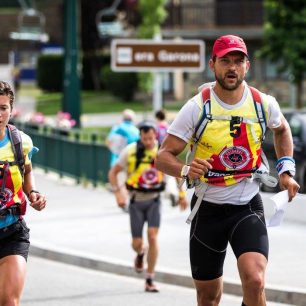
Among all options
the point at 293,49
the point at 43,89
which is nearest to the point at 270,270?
the point at 293,49

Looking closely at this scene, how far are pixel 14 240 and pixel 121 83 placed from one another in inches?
1948

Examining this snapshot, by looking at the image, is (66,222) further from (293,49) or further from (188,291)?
(293,49)

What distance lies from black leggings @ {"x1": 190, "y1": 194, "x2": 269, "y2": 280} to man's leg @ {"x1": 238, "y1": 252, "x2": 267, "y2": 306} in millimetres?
254

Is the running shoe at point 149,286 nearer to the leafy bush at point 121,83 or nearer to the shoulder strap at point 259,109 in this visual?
the shoulder strap at point 259,109

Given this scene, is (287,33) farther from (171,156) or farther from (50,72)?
(171,156)

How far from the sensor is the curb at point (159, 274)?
11.1m

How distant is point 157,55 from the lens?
23281 millimetres

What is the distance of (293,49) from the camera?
40719 millimetres

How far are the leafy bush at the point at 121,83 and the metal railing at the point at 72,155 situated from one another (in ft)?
80.5

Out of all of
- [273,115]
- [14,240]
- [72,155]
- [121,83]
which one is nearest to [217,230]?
[273,115]

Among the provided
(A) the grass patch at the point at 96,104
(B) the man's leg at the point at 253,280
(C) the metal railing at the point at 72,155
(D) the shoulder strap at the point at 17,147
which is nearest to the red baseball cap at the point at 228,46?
(B) the man's leg at the point at 253,280

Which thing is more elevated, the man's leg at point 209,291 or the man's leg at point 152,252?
the man's leg at point 209,291

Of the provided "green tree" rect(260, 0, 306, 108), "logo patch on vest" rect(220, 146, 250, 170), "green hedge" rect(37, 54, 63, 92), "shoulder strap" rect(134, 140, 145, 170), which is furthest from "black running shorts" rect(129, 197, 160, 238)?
"green hedge" rect(37, 54, 63, 92)

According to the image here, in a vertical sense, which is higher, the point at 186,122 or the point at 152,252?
the point at 186,122
